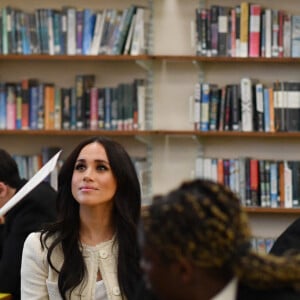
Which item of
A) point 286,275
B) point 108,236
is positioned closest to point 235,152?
point 108,236

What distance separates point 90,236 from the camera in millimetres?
2881

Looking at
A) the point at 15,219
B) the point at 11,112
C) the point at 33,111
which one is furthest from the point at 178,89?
the point at 15,219

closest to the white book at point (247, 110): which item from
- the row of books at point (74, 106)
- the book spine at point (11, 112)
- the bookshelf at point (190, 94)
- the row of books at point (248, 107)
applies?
the row of books at point (248, 107)

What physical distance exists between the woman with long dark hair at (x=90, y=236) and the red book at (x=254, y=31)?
2230 millimetres

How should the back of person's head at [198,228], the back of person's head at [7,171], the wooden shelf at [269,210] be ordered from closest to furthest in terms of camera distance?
the back of person's head at [198,228], the back of person's head at [7,171], the wooden shelf at [269,210]

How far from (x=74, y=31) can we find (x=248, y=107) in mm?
1136

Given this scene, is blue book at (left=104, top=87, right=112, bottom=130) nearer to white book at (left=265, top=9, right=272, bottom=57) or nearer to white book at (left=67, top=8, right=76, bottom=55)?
white book at (left=67, top=8, right=76, bottom=55)

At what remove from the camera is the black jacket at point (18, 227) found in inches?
135

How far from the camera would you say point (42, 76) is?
5.45 metres

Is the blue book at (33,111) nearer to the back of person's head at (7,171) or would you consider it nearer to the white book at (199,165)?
the white book at (199,165)

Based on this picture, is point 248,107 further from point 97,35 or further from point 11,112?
point 11,112

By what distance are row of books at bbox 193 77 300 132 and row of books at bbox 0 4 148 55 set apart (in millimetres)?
516

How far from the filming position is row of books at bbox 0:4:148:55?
510 centimetres

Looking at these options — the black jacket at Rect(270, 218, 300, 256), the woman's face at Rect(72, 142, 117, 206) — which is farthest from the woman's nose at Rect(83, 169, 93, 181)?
the black jacket at Rect(270, 218, 300, 256)
